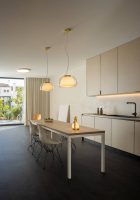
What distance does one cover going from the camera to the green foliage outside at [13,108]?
10.3 m

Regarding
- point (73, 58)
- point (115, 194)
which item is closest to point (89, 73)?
point (73, 58)

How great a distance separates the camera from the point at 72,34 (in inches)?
150

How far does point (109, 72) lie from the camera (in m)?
5.11

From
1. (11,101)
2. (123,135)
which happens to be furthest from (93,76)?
(11,101)

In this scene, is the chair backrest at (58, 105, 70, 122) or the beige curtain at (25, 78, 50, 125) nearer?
the chair backrest at (58, 105, 70, 122)

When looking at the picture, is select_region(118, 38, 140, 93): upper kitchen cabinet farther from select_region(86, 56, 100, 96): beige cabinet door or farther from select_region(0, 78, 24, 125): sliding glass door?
select_region(0, 78, 24, 125): sliding glass door

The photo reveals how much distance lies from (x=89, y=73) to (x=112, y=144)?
7.28ft

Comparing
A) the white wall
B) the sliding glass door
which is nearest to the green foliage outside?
the sliding glass door

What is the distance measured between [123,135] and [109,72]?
1605mm

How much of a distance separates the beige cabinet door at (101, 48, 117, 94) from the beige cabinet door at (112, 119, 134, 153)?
0.80 meters

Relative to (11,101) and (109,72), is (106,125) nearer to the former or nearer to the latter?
(109,72)

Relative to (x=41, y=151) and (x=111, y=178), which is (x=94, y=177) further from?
(x=41, y=151)

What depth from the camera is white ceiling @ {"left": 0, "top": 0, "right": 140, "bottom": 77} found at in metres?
2.70

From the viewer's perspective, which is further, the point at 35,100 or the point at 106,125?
the point at 35,100
